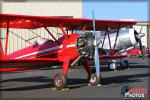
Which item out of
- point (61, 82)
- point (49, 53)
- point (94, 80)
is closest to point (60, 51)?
point (49, 53)

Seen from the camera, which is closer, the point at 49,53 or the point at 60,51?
the point at 60,51

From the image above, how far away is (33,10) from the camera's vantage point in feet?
104

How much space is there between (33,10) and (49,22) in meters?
18.2

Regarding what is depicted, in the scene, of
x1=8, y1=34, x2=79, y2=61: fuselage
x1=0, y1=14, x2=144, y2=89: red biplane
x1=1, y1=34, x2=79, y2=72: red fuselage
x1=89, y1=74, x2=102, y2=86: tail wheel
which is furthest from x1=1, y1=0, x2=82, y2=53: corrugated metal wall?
x1=89, y1=74, x2=102, y2=86: tail wheel

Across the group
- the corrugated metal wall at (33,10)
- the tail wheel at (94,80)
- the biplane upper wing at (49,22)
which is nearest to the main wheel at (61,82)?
the tail wheel at (94,80)

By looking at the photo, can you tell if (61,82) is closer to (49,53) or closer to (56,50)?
(56,50)

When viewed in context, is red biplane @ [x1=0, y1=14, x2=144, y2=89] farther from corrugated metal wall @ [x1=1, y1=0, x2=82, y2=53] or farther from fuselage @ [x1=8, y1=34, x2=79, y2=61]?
corrugated metal wall @ [x1=1, y1=0, x2=82, y2=53]

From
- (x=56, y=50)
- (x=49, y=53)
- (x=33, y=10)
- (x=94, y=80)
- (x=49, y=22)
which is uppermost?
(x=33, y=10)

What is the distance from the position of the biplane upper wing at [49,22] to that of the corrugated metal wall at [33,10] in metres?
13.6

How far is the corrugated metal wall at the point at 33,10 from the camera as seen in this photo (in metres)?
30.3

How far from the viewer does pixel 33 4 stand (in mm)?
31828

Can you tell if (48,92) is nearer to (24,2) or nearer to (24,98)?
(24,98)

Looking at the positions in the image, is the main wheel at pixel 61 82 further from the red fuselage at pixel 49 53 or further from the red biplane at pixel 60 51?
the red fuselage at pixel 49 53

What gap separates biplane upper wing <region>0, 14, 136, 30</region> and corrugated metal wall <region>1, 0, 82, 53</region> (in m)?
13.6
